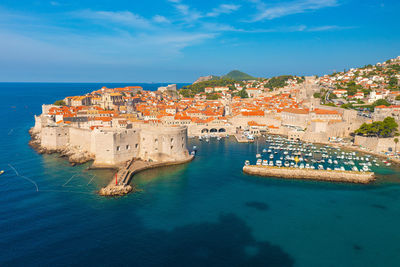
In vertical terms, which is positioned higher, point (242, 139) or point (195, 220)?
point (242, 139)

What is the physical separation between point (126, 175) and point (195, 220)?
7.82m

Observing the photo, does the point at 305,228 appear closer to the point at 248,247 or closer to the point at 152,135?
the point at 248,247

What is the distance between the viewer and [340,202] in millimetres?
17547

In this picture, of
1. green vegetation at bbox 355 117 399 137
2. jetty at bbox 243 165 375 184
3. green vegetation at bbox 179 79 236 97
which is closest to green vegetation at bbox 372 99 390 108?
green vegetation at bbox 355 117 399 137

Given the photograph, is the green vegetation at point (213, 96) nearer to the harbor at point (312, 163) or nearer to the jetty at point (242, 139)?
the jetty at point (242, 139)

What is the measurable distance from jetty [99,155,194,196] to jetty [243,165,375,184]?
22.4 ft

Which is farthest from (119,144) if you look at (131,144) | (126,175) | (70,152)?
(70,152)

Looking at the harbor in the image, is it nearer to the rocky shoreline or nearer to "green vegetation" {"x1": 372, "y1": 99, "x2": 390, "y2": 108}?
the rocky shoreline

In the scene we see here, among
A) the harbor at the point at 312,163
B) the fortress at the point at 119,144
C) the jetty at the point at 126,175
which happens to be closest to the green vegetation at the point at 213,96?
the harbor at the point at 312,163

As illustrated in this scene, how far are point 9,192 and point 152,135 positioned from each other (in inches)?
438

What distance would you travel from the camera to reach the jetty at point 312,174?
20.8 metres

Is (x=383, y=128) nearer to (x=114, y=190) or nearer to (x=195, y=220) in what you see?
(x=195, y=220)

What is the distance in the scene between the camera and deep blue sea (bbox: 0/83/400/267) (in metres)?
12.3

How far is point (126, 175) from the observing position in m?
20.6
